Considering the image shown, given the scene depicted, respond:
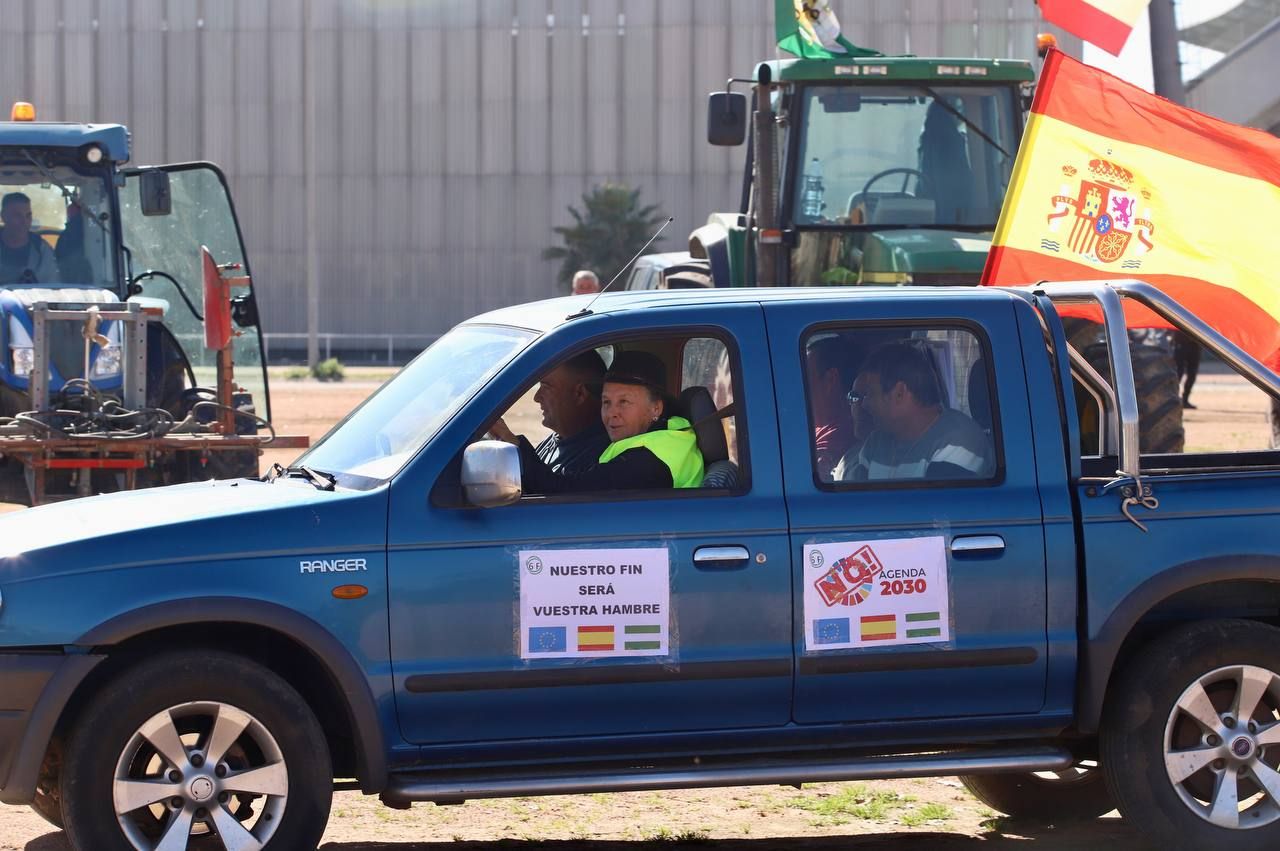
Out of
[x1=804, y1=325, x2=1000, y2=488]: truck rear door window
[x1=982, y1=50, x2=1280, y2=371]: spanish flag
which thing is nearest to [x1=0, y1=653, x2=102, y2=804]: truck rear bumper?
[x1=804, y1=325, x2=1000, y2=488]: truck rear door window

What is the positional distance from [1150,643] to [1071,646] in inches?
12.7

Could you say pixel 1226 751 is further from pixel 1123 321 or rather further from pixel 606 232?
pixel 606 232

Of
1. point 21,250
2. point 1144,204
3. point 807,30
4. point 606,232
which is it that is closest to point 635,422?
point 1144,204

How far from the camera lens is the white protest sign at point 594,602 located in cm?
488

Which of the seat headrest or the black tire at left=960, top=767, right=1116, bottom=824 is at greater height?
the seat headrest

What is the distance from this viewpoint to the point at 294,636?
474 centimetres

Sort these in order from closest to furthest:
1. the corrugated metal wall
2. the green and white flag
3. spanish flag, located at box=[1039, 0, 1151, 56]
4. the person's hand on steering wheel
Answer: the person's hand on steering wheel, spanish flag, located at box=[1039, 0, 1151, 56], the green and white flag, the corrugated metal wall

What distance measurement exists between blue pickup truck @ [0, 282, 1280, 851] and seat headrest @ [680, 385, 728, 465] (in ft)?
0.05

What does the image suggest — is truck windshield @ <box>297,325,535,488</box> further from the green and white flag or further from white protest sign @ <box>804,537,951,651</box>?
the green and white flag

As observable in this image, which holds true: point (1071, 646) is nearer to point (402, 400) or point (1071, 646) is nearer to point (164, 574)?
point (402, 400)

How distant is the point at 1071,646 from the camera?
5.16m

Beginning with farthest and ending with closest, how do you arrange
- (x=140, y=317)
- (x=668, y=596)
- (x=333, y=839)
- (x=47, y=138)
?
1. (x=47, y=138)
2. (x=140, y=317)
3. (x=333, y=839)
4. (x=668, y=596)

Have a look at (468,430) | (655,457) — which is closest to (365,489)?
(468,430)

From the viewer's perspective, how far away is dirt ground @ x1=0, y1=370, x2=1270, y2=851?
5.67 m
